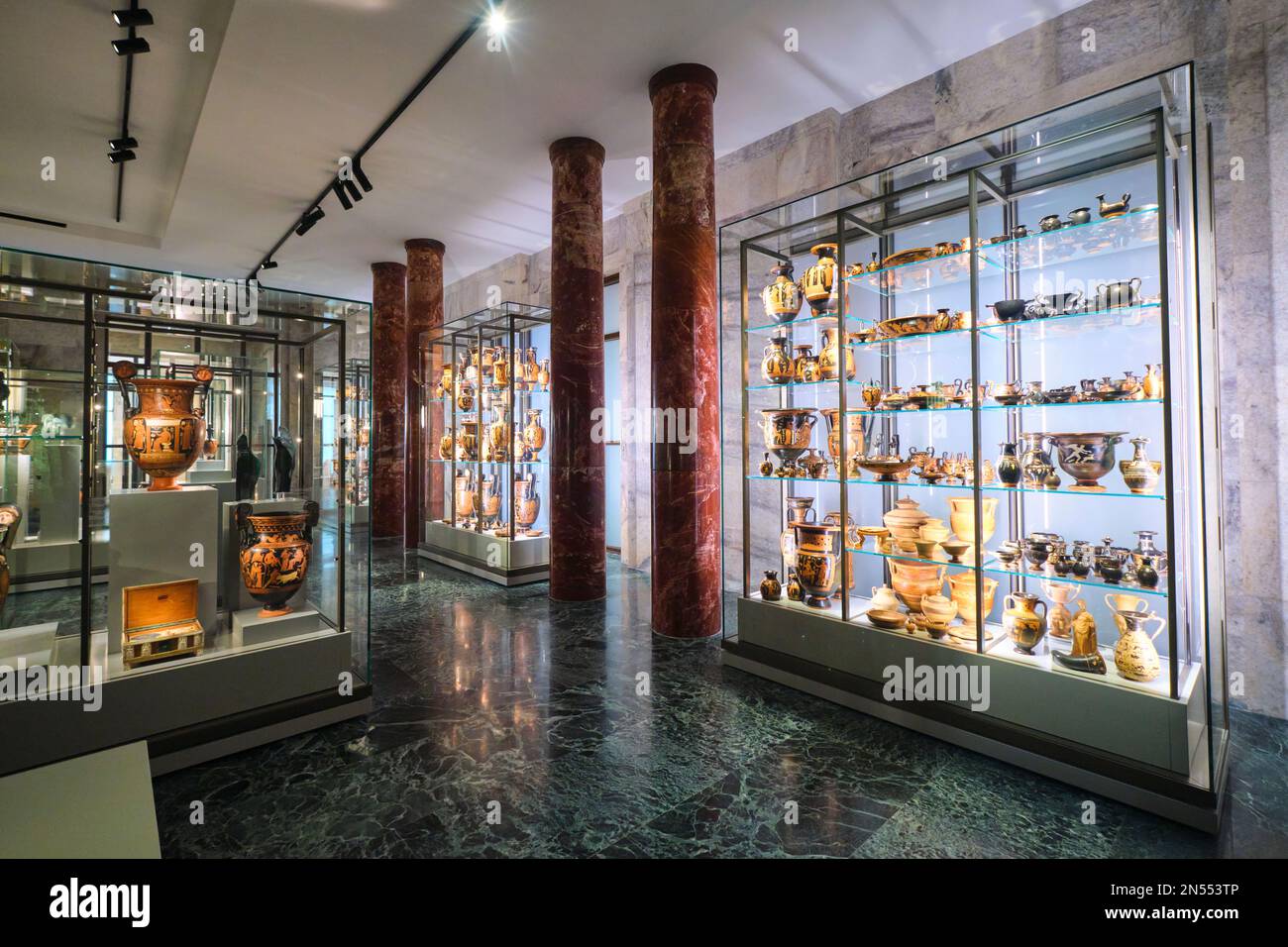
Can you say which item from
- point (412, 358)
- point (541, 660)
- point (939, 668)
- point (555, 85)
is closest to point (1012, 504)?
point (939, 668)

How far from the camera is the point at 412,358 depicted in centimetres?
872

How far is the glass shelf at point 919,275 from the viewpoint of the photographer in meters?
3.23

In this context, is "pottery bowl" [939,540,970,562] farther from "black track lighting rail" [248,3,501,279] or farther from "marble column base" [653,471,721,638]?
"black track lighting rail" [248,3,501,279]

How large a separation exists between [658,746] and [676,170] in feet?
12.9

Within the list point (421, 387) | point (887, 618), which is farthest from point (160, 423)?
point (421, 387)

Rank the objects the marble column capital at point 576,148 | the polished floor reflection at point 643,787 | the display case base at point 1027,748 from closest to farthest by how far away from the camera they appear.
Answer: the polished floor reflection at point 643,787
the display case base at point 1027,748
the marble column capital at point 576,148

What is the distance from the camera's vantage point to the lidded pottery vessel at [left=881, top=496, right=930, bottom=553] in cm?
326

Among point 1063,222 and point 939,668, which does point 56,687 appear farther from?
point 1063,222

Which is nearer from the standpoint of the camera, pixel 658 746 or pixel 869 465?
pixel 658 746

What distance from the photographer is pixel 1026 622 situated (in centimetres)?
279

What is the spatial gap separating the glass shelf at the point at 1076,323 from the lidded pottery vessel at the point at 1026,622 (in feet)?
4.30

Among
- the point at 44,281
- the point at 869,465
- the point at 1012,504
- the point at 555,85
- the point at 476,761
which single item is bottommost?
the point at 476,761

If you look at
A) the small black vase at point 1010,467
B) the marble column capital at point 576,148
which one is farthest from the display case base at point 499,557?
the small black vase at point 1010,467

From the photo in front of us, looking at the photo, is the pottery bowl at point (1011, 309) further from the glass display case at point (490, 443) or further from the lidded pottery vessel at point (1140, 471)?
the glass display case at point (490, 443)
